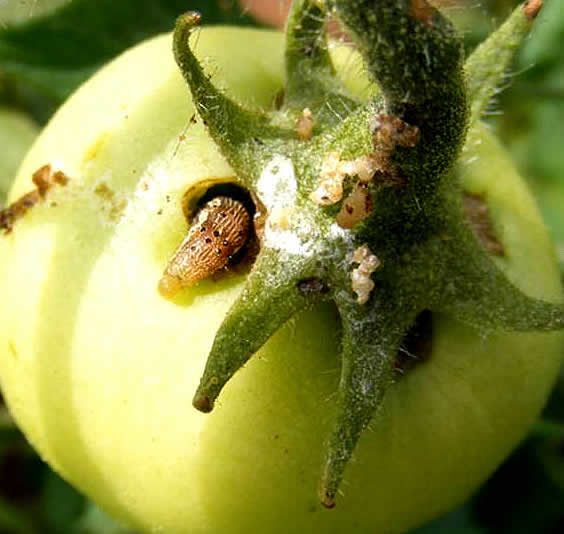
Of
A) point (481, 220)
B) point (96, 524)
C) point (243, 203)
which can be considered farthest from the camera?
point (96, 524)

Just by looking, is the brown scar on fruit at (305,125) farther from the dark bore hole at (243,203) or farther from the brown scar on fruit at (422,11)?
the brown scar on fruit at (422,11)

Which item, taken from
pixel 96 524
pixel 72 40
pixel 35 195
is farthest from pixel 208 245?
pixel 96 524

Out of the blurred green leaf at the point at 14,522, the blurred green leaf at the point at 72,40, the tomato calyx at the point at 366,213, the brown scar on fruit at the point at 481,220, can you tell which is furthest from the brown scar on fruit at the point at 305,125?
the blurred green leaf at the point at 14,522

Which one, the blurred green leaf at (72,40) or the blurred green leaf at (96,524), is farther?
the blurred green leaf at (96,524)

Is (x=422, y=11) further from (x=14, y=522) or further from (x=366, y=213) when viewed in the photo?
(x=14, y=522)

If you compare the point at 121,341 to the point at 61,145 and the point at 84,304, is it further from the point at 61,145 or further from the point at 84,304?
the point at 61,145

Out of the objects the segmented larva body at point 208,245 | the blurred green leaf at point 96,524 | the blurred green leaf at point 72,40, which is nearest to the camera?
the segmented larva body at point 208,245
